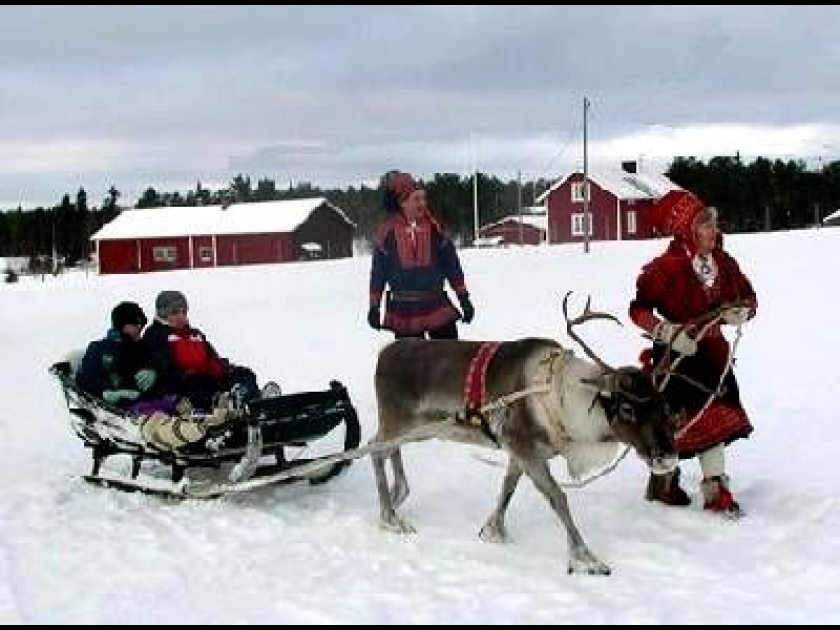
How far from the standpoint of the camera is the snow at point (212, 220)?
2378 inches

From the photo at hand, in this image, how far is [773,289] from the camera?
19.0 metres

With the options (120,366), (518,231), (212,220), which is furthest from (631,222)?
(120,366)

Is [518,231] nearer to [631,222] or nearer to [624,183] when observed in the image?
[624,183]

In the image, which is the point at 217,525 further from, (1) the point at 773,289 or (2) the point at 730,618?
(1) the point at 773,289

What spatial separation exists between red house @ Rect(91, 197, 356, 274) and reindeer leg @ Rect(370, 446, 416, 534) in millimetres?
53258

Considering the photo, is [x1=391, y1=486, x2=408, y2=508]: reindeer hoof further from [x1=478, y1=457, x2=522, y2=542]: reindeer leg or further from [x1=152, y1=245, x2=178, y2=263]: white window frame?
[x1=152, y1=245, x2=178, y2=263]: white window frame

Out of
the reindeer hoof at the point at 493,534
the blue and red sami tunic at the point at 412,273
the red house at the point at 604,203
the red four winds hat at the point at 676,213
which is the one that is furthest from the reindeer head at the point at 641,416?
the red house at the point at 604,203

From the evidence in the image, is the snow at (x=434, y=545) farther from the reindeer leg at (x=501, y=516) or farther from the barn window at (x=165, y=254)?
the barn window at (x=165, y=254)

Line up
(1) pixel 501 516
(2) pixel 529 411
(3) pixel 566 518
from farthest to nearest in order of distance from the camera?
(1) pixel 501 516, (2) pixel 529 411, (3) pixel 566 518

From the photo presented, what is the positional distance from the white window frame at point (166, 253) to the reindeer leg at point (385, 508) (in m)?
55.8

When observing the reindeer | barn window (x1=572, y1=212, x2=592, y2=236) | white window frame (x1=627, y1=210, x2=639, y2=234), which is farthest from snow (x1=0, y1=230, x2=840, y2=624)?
barn window (x1=572, y1=212, x2=592, y2=236)

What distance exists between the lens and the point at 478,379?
21.3 feet

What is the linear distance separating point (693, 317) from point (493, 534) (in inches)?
65.5

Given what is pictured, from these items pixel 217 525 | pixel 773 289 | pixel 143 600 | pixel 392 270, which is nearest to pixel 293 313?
pixel 773 289
